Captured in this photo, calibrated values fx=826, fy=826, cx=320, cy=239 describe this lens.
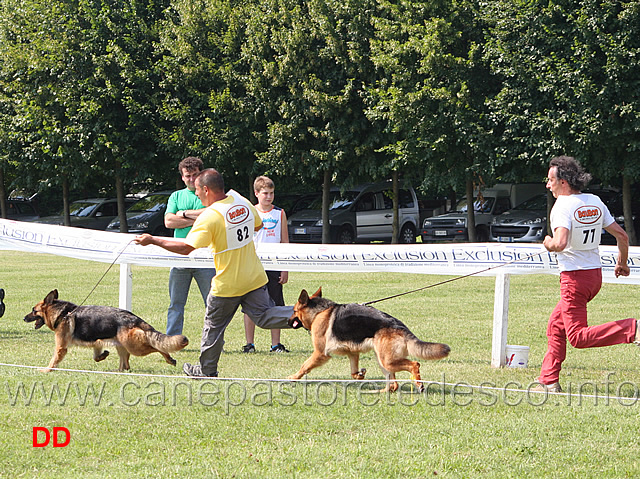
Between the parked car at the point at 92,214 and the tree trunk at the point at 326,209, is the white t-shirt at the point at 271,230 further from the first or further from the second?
the parked car at the point at 92,214

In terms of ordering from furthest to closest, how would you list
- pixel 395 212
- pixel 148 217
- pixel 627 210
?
pixel 148 217
pixel 395 212
pixel 627 210

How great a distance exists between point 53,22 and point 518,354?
28.2m

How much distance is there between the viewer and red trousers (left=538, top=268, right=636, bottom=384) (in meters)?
6.07

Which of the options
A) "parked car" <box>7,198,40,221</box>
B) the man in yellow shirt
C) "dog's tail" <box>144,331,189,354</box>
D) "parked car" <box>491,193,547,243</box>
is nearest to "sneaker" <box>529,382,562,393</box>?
the man in yellow shirt

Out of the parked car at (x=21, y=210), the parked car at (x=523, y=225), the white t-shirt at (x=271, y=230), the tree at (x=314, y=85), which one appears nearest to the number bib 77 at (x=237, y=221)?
the white t-shirt at (x=271, y=230)

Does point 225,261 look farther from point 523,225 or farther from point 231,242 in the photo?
point 523,225

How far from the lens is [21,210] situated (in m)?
38.2

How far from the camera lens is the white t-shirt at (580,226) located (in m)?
6.15

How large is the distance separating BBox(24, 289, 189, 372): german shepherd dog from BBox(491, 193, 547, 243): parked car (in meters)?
19.0

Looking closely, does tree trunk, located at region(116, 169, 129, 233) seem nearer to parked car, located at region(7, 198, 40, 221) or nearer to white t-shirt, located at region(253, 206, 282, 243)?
parked car, located at region(7, 198, 40, 221)

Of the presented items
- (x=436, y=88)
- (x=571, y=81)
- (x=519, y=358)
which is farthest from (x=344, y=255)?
(x=436, y=88)

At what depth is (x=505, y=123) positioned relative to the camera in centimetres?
2473

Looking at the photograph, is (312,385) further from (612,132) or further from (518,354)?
(612,132)

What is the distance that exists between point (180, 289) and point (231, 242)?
2225 millimetres
